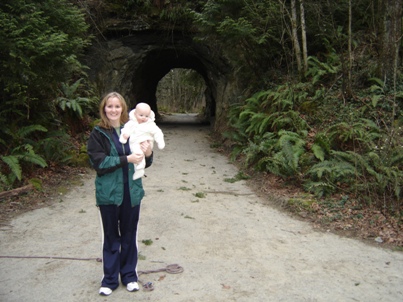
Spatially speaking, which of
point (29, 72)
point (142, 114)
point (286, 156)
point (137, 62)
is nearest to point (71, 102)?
point (29, 72)

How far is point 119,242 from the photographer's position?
367cm

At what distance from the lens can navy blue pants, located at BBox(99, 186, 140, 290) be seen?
3555 millimetres

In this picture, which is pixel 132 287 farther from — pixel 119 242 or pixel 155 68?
pixel 155 68

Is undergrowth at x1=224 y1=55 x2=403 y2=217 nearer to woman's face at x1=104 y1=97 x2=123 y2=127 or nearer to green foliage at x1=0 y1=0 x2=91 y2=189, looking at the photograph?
woman's face at x1=104 y1=97 x2=123 y2=127

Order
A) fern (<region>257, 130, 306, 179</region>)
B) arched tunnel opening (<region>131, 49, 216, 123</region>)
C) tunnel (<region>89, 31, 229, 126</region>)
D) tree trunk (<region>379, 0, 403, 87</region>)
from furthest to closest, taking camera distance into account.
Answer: arched tunnel opening (<region>131, 49, 216, 123</region>) < tunnel (<region>89, 31, 229, 126</region>) < tree trunk (<region>379, 0, 403, 87</region>) < fern (<region>257, 130, 306, 179</region>)

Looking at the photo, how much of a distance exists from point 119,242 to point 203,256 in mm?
1449

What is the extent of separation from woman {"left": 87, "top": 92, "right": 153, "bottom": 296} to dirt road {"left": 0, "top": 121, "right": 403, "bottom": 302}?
280 mm

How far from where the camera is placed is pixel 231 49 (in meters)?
12.2

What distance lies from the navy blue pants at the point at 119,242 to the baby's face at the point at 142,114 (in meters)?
0.72

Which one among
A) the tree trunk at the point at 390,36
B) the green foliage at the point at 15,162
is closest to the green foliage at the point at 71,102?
the green foliage at the point at 15,162

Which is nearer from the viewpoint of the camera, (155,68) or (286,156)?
(286,156)

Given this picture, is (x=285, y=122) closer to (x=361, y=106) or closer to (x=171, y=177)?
(x=361, y=106)

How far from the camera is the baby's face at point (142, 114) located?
346 cm

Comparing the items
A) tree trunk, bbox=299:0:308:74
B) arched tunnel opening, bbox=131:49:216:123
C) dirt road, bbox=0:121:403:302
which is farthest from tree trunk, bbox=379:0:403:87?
arched tunnel opening, bbox=131:49:216:123
